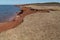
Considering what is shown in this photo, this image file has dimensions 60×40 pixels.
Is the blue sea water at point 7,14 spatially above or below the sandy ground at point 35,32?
below

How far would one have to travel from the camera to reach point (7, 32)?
509 cm

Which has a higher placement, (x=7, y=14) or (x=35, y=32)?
(x=35, y=32)

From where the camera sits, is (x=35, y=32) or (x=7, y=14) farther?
(x=7, y=14)

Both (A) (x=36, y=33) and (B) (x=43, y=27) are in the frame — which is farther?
(B) (x=43, y=27)

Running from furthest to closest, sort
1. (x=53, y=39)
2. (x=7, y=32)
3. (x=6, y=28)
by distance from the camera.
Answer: (x=6, y=28), (x=7, y=32), (x=53, y=39)

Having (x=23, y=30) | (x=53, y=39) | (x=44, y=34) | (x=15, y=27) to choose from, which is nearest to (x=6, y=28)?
(x=15, y=27)

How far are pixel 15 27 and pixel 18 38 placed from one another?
3.39 ft

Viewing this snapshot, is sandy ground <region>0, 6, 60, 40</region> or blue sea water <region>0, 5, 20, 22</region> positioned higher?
sandy ground <region>0, 6, 60, 40</region>

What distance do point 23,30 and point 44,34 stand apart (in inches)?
29.5

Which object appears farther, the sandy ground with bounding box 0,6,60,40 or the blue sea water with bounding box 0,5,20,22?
the blue sea water with bounding box 0,5,20,22

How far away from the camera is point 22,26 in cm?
556

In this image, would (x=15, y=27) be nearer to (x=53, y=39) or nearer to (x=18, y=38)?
(x=18, y=38)

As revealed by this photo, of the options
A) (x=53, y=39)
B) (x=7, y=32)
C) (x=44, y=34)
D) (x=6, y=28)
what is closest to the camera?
(x=53, y=39)

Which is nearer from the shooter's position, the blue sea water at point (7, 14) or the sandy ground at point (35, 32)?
the sandy ground at point (35, 32)
